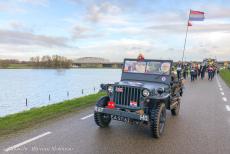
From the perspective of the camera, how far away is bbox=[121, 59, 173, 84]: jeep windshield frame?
32.1 ft

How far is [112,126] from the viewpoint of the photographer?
919 cm

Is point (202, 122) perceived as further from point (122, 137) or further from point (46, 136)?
point (46, 136)

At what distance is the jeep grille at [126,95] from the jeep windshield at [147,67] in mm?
1909

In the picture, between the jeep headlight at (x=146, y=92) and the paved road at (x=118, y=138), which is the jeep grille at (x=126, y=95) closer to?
the jeep headlight at (x=146, y=92)

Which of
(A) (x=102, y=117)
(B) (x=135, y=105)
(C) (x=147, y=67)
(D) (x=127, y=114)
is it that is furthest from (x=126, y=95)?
(C) (x=147, y=67)

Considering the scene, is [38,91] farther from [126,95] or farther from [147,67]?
[126,95]

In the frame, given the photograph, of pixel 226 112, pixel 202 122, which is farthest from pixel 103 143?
pixel 226 112

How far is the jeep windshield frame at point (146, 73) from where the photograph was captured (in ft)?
32.1

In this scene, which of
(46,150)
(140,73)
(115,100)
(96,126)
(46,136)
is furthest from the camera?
(140,73)

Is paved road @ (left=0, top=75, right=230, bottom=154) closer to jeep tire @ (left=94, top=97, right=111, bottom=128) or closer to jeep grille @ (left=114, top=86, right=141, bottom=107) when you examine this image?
jeep tire @ (left=94, top=97, right=111, bottom=128)

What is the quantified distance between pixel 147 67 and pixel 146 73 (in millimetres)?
196

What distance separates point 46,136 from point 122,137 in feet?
5.74

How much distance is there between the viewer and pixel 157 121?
7.95 m

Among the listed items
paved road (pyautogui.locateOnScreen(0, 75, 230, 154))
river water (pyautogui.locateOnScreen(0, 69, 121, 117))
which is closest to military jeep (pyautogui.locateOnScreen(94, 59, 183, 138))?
paved road (pyautogui.locateOnScreen(0, 75, 230, 154))
